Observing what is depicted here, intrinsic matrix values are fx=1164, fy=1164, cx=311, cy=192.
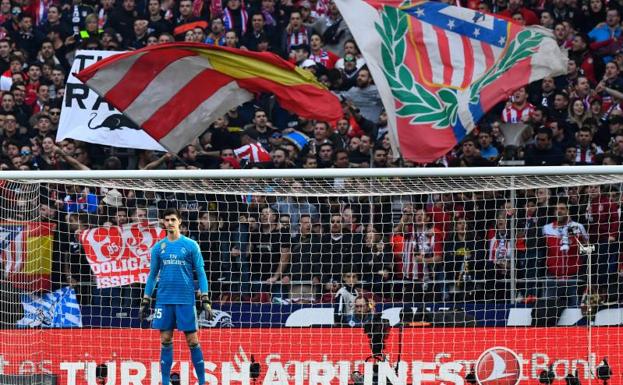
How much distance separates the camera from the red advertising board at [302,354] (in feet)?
36.2

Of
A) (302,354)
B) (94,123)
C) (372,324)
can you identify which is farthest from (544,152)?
(94,123)

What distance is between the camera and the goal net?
11.1 m

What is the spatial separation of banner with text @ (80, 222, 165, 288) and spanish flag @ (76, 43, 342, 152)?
5.17 feet

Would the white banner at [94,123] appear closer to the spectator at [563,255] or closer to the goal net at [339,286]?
the goal net at [339,286]

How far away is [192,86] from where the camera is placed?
42.8 ft

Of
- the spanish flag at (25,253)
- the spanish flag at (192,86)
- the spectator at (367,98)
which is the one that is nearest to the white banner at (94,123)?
the spanish flag at (192,86)

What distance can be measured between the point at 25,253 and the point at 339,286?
3.03 m

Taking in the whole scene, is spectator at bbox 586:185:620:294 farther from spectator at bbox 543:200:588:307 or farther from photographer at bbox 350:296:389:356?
photographer at bbox 350:296:389:356

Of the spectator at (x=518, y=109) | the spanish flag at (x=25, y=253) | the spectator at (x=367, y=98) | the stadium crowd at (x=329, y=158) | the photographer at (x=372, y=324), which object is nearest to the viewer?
the spanish flag at (x=25, y=253)

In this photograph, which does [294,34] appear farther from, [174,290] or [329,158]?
[174,290]

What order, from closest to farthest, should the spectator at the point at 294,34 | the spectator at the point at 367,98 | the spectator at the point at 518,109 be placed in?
the spectator at the point at 518,109 → the spectator at the point at 367,98 → the spectator at the point at 294,34

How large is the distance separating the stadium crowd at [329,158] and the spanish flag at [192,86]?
642 millimetres

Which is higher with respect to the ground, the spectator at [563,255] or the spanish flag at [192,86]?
the spanish flag at [192,86]

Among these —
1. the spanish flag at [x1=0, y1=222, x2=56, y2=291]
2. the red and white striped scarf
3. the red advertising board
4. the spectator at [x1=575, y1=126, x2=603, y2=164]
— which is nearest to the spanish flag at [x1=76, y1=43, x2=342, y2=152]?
the red and white striped scarf
